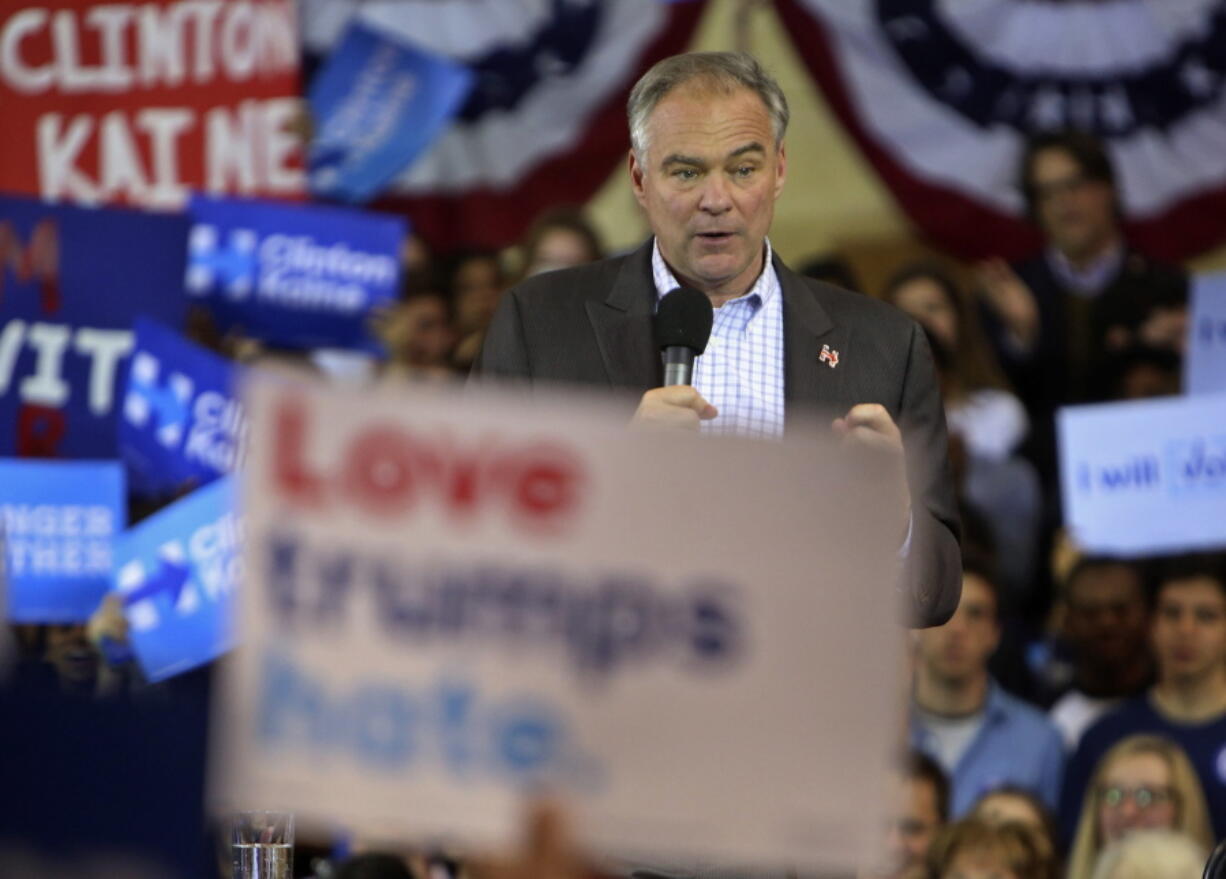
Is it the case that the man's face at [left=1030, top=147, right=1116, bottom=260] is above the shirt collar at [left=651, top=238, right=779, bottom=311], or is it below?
above

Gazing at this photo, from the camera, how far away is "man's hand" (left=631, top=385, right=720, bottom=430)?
2.11m

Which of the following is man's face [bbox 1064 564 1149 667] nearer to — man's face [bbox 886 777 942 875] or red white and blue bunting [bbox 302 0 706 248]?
man's face [bbox 886 777 942 875]

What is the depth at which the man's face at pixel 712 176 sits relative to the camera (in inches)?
102

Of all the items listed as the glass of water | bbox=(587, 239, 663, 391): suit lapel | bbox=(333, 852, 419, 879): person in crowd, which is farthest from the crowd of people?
bbox=(587, 239, 663, 391): suit lapel

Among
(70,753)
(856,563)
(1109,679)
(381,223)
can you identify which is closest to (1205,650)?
(1109,679)

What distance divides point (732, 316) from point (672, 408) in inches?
23.2

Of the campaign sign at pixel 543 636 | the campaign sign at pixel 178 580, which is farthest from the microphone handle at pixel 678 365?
the campaign sign at pixel 178 580

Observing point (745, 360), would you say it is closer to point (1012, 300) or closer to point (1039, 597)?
point (1039, 597)

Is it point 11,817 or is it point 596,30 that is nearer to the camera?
point 11,817

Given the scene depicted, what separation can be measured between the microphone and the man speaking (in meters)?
0.09

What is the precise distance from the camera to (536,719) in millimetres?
1463

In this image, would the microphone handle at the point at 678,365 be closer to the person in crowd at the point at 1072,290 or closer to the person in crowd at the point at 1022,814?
the person in crowd at the point at 1022,814

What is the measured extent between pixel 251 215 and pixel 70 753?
471 cm

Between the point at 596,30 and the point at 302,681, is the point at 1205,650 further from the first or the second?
the point at 302,681
